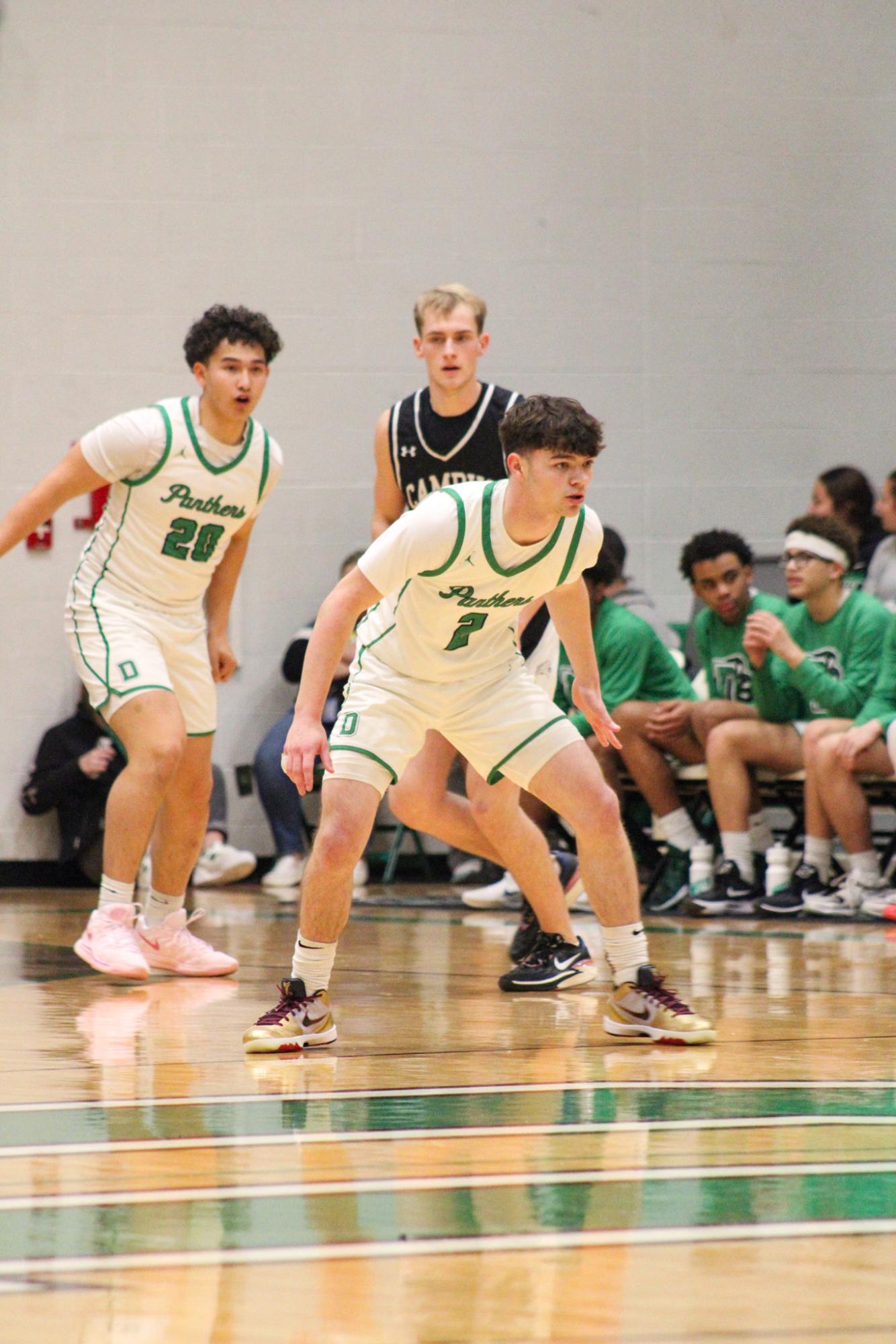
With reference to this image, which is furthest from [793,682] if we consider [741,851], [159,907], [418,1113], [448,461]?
[418,1113]

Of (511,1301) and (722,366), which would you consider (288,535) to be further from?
(511,1301)

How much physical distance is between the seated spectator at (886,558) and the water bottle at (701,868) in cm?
129

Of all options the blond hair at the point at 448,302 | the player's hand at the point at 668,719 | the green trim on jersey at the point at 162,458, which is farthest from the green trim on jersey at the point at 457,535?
the player's hand at the point at 668,719

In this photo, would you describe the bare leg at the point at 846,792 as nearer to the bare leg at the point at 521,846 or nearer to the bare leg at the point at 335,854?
the bare leg at the point at 521,846

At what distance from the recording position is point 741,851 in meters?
6.52

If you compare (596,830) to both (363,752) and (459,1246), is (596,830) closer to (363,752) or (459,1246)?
(363,752)

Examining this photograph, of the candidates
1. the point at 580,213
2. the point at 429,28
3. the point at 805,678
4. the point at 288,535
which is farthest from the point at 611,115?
the point at 805,678

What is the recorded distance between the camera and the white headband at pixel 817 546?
640 cm

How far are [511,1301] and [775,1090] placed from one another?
1239mm

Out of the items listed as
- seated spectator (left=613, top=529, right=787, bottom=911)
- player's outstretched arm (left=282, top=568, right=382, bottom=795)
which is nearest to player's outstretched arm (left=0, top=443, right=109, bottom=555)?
player's outstretched arm (left=282, top=568, right=382, bottom=795)

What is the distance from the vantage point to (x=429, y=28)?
827 centimetres

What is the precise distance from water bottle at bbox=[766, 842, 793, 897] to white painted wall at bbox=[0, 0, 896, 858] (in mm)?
2280

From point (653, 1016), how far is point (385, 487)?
1.85 metres

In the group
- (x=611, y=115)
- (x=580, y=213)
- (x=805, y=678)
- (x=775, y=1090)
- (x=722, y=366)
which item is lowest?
(x=775, y=1090)
